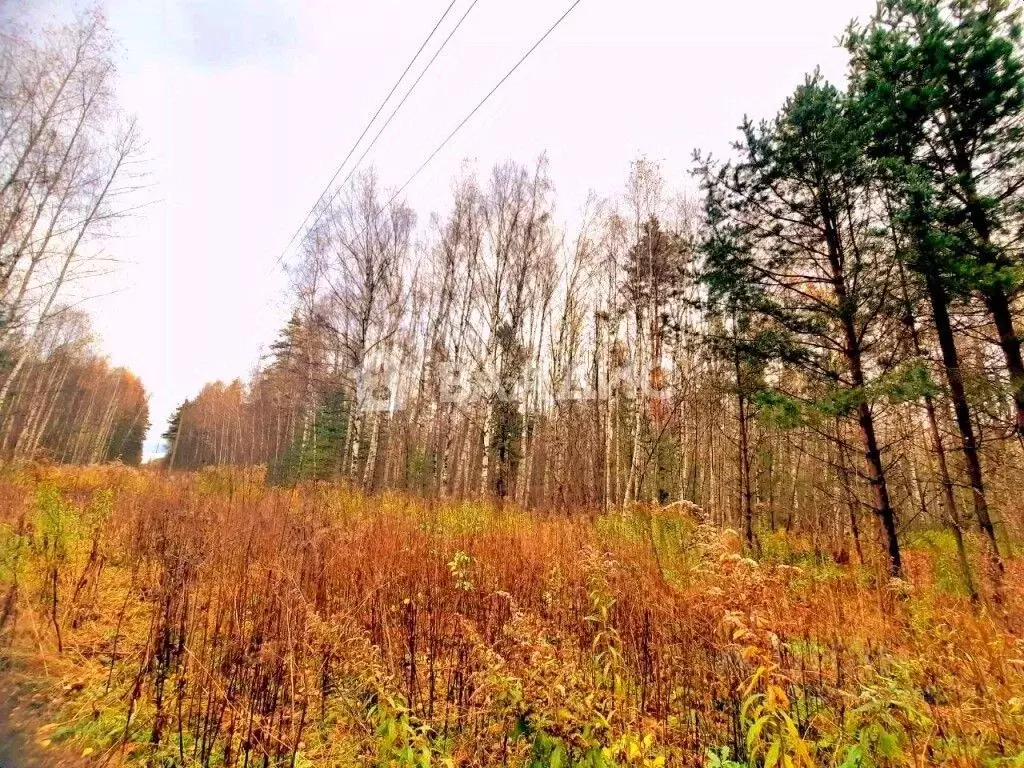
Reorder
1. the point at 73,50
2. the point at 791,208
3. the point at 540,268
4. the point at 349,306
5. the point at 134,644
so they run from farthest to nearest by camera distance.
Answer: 1. the point at 540,268
2. the point at 349,306
3. the point at 791,208
4. the point at 73,50
5. the point at 134,644

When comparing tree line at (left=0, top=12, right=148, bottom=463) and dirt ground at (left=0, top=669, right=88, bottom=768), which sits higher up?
tree line at (left=0, top=12, right=148, bottom=463)

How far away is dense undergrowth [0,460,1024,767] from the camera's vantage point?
6.03ft

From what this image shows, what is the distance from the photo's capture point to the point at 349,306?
13898mm

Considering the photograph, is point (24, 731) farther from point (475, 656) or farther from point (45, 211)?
point (45, 211)

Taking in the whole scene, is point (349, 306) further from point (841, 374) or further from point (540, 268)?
point (841, 374)

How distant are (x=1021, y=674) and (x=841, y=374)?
5509 mm

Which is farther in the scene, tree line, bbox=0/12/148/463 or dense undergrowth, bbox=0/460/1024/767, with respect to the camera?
tree line, bbox=0/12/148/463

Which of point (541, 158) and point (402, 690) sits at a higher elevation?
point (541, 158)

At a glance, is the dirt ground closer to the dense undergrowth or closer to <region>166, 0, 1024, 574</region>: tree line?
the dense undergrowth

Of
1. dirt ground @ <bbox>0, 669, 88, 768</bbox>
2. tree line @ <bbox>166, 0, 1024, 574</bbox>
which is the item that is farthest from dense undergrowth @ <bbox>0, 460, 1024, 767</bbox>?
tree line @ <bbox>166, 0, 1024, 574</bbox>

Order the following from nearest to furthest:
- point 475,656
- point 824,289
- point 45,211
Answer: point 475,656 < point 45,211 < point 824,289

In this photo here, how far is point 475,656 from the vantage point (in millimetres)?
2453

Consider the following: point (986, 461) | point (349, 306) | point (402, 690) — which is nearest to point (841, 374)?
point (986, 461)

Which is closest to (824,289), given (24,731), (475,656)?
(475,656)
